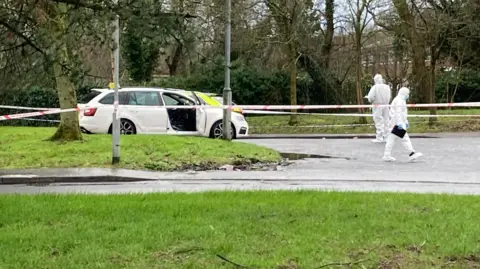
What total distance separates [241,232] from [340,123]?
20.1 m

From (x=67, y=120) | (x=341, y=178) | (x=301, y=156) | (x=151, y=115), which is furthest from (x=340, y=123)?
(x=341, y=178)

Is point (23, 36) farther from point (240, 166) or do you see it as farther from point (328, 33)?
point (328, 33)

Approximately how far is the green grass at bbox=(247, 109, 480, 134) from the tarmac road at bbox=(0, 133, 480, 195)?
8249mm

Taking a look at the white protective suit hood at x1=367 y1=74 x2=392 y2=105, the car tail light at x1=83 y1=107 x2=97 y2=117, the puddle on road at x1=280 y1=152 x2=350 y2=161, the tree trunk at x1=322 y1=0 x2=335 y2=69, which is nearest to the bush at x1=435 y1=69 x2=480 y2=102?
the tree trunk at x1=322 y1=0 x2=335 y2=69

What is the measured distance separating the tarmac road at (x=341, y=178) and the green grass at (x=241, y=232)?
2031 mm

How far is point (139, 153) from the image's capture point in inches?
521

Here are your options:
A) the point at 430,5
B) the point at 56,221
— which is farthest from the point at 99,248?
the point at 430,5

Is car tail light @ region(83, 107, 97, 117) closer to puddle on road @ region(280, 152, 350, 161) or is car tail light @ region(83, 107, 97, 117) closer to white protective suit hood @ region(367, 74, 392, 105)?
puddle on road @ region(280, 152, 350, 161)

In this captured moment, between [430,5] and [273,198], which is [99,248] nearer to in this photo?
[273,198]

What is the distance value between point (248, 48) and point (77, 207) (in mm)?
22322

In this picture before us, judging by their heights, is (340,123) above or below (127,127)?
below

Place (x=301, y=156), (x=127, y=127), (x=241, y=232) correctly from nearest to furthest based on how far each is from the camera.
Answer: (x=241, y=232), (x=301, y=156), (x=127, y=127)

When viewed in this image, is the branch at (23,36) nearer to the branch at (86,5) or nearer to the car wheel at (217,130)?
the branch at (86,5)

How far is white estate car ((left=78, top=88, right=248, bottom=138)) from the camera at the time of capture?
54.8 ft
